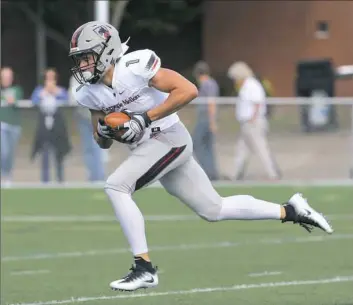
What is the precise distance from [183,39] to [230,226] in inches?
1085

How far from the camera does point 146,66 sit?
20.8ft

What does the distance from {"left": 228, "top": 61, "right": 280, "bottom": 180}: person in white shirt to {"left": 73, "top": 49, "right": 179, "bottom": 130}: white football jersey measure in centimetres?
872

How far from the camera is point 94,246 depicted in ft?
33.0

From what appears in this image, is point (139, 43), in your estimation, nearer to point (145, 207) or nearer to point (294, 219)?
point (145, 207)

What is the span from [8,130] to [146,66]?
356 inches

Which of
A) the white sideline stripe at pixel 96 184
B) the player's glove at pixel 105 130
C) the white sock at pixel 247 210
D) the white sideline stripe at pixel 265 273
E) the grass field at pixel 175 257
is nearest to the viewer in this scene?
the player's glove at pixel 105 130

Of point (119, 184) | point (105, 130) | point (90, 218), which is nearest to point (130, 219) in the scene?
point (119, 184)

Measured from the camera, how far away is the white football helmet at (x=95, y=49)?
20.7 ft

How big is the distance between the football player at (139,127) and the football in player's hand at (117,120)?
0.08 feet

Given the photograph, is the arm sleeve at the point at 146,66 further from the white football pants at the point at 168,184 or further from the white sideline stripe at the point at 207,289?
the white sideline stripe at the point at 207,289

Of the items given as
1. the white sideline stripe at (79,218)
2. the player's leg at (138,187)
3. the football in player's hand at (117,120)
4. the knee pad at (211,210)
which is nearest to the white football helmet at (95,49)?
the football in player's hand at (117,120)

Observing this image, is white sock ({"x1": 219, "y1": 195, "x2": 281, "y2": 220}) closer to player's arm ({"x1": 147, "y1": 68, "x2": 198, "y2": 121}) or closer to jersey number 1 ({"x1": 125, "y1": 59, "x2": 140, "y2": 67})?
player's arm ({"x1": 147, "y1": 68, "x2": 198, "y2": 121})

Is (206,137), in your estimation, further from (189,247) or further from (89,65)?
(89,65)

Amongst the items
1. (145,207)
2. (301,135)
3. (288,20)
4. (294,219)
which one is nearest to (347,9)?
(288,20)
